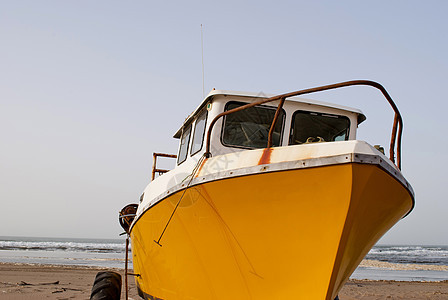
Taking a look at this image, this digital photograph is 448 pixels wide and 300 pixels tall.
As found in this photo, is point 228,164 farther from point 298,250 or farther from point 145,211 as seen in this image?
point 145,211

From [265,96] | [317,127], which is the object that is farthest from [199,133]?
[317,127]

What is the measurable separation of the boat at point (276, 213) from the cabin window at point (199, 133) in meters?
0.49

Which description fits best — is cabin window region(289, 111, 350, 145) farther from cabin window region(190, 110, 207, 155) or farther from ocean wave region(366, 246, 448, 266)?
ocean wave region(366, 246, 448, 266)

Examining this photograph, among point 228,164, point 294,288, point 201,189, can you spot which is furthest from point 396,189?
point 201,189

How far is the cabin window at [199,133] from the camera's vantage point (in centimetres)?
539

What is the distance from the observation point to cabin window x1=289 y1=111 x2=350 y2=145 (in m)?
5.28

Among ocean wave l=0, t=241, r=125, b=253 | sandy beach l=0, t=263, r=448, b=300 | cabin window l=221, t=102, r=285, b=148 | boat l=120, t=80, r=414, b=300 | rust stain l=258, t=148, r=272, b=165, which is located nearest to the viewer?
→ boat l=120, t=80, r=414, b=300

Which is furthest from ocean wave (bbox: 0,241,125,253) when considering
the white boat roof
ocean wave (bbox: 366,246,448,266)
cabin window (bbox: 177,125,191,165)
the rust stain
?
the rust stain

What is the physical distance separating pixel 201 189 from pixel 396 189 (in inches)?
76.0

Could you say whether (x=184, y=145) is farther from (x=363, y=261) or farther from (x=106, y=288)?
(x=363, y=261)

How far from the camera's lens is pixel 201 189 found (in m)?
4.13

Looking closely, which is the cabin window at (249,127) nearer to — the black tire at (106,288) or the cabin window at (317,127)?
the cabin window at (317,127)

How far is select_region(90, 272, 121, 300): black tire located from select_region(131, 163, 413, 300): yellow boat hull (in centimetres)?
161

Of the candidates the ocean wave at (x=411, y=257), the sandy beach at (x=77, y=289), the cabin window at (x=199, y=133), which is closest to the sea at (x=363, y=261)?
the ocean wave at (x=411, y=257)
